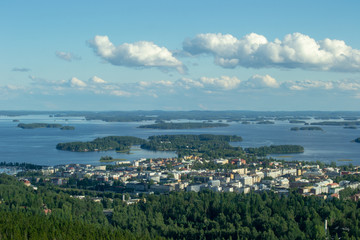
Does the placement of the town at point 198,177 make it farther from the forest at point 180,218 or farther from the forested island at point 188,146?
the forested island at point 188,146

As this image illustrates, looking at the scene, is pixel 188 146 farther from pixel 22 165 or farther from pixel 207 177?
pixel 207 177

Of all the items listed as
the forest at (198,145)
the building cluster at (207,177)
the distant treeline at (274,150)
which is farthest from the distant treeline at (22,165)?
the distant treeline at (274,150)

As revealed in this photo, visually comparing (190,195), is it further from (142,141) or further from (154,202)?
(142,141)

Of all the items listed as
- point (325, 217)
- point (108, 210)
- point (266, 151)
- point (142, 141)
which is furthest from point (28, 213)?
point (142, 141)

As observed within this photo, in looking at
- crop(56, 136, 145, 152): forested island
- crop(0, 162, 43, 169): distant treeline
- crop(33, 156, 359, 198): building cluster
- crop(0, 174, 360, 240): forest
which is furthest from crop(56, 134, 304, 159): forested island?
crop(0, 174, 360, 240): forest

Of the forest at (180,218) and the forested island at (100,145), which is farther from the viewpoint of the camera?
the forested island at (100,145)

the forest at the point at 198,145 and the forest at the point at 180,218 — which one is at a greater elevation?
the forest at the point at 198,145

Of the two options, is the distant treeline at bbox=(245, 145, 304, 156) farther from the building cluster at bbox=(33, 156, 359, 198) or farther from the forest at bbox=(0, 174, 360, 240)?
→ the forest at bbox=(0, 174, 360, 240)

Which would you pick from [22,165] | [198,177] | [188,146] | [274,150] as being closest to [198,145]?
[188,146]
